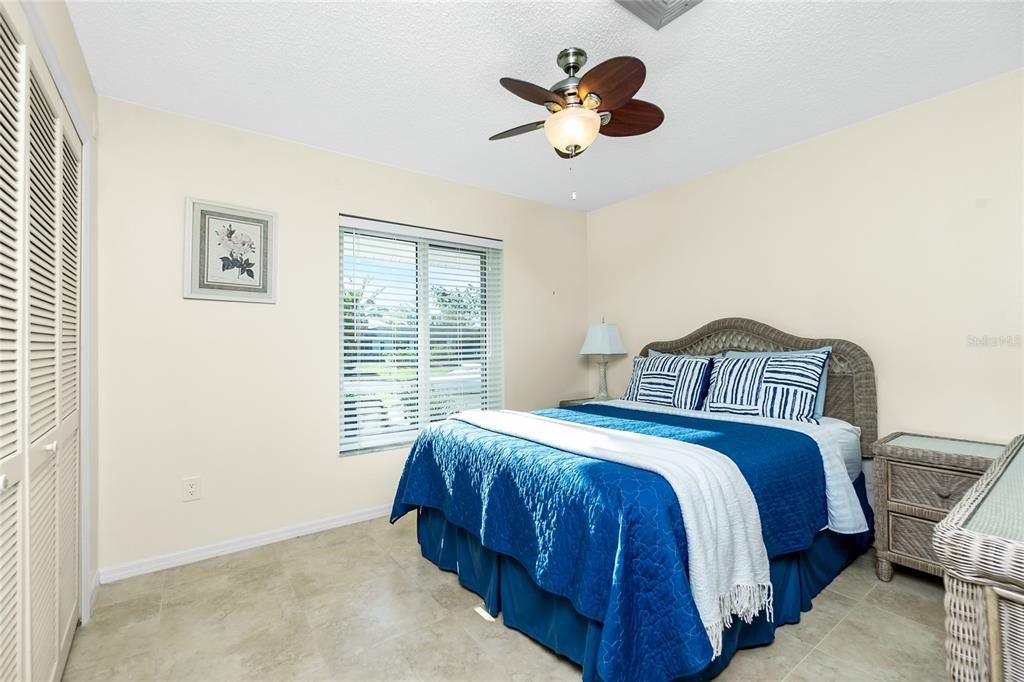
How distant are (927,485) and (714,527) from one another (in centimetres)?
136

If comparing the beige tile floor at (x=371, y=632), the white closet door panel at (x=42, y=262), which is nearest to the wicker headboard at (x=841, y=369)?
the beige tile floor at (x=371, y=632)

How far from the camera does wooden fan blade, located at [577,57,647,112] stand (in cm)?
169

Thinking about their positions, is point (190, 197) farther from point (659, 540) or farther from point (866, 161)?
point (866, 161)

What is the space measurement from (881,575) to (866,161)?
2231mm

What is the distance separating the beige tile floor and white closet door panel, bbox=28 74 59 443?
991 millimetres

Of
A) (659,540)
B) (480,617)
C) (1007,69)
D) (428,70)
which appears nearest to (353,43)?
(428,70)

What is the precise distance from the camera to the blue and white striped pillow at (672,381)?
10.5ft

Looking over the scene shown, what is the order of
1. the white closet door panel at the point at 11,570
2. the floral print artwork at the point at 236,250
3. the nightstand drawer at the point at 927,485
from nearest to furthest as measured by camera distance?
the white closet door panel at the point at 11,570 → the nightstand drawer at the point at 927,485 → the floral print artwork at the point at 236,250

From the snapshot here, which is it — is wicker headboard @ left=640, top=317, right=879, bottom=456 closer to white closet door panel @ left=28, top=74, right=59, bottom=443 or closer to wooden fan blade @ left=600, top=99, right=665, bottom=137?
wooden fan blade @ left=600, top=99, right=665, bottom=137

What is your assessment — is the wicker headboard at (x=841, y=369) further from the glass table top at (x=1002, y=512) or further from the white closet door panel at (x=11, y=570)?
the white closet door panel at (x=11, y=570)

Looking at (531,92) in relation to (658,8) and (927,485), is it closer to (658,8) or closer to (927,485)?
(658,8)

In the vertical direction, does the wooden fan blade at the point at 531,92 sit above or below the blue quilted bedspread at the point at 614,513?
above

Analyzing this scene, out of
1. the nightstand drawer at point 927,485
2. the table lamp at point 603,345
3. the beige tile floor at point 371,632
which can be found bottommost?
the beige tile floor at point 371,632

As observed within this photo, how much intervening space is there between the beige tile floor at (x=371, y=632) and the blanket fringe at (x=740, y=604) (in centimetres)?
23
